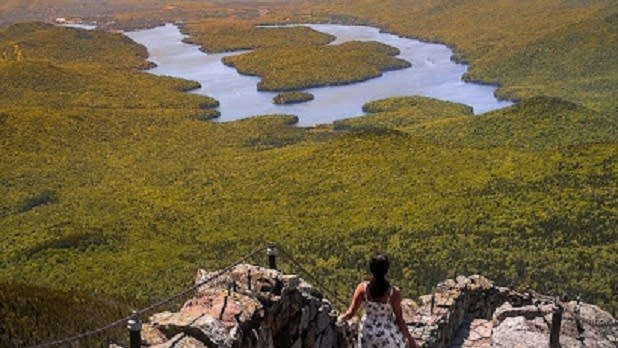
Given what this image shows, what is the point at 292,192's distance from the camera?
76.9 m

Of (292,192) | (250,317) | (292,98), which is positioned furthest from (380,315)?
(292,98)

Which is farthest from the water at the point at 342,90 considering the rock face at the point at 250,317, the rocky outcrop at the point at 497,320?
the rock face at the point at 250,317

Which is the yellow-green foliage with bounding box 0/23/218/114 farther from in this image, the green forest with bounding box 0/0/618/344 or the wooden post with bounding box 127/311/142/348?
the wooden post with bounding box 127/311/142/348

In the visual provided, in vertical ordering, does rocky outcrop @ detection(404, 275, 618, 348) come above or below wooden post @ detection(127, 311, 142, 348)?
below

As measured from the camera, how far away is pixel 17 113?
357 ft

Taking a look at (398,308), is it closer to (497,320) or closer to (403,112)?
(497,320)

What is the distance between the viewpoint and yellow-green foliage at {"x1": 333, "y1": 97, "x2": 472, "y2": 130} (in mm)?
120438

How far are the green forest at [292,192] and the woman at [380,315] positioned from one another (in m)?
12.7

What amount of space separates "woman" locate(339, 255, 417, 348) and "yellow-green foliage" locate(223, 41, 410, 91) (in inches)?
5478

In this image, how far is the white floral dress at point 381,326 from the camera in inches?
627

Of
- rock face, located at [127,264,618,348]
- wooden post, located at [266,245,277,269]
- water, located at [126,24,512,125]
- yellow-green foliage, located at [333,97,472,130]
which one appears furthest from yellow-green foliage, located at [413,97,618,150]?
wooden post, located at [266,245,277,269]

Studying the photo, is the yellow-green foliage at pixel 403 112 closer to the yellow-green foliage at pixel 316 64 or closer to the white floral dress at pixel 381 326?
the yellow-green foliage at pixel 316 64

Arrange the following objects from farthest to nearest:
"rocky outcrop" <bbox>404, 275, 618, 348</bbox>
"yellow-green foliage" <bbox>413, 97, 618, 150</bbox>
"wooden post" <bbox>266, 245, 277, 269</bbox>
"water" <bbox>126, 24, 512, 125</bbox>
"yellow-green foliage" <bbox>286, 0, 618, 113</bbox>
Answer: "water" <bbox>126, 24, 512, 125</bbox>
"yellow-green foliage" <bbox>286, 0, 618, 113</bbox>
"yellow-green foliage" <bbox>413, 97, 618, 150</bbox>
"rocky outcrop" <bbox>404, 275, 618, 348</bbox>
"wooden post" <bbox>266, 245, 277, 269</bbox>

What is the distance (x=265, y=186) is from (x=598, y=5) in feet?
465
